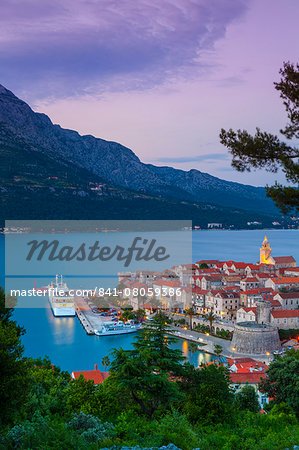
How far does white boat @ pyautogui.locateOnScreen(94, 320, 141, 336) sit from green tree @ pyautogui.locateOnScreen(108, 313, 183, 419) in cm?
1888

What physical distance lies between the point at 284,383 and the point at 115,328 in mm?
16004

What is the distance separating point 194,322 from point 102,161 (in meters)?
162

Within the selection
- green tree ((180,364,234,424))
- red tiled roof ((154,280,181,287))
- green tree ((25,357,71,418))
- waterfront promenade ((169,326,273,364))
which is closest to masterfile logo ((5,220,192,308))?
red tiled roof ((154,280,181,287))

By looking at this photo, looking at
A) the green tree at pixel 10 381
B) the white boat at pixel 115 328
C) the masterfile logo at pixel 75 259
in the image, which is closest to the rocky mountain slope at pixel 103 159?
the masterfile logo at pixel 75 259

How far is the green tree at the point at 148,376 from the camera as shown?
6.57m

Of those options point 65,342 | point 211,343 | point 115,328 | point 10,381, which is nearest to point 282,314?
point 211,343

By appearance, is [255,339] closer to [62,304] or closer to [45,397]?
[45,397]

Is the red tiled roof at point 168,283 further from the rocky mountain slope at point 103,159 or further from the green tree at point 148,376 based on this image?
the rocky mountain slope at point 103,159

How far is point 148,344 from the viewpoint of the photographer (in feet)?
25.1

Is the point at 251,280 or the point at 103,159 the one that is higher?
the point at 103,159

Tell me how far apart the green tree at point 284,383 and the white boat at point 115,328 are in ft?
49.0

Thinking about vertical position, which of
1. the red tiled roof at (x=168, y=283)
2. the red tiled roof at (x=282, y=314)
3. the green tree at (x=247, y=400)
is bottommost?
the red tiled roof at (x=282, y=314)

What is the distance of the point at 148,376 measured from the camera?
21.6ft

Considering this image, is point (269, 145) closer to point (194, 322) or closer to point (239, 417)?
point (239, 417)
